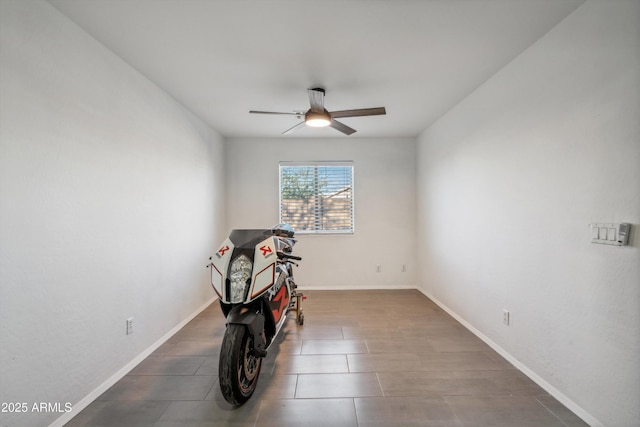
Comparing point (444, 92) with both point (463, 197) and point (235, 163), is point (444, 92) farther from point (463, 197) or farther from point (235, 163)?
point (235, 163)

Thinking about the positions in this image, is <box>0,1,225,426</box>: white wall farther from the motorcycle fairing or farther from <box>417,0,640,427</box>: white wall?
<box>417,0,640,427</box>: white wall

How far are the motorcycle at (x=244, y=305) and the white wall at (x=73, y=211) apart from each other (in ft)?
2.67

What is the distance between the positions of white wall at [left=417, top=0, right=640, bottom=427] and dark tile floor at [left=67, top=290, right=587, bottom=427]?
0.93ft

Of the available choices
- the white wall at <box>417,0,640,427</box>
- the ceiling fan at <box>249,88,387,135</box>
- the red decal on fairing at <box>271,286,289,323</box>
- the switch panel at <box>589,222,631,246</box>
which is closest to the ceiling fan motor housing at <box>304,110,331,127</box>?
the ceiling fan at <box>249,88,387,135</box>

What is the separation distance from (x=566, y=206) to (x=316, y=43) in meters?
1.99

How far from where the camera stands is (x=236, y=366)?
161 centimetres

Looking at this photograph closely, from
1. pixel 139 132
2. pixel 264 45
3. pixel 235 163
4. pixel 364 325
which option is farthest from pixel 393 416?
pixel 235 163

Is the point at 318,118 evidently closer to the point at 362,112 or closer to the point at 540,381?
the point at 362,112

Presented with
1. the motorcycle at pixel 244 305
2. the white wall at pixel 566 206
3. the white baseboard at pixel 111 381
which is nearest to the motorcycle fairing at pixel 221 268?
the motorcycle at pixel 244 305

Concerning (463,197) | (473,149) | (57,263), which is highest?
(473,149)

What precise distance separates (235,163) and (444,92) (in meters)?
3.14

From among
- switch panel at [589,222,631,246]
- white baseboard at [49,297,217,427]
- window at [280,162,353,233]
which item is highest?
window at [280,162,353,233]

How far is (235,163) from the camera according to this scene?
14.6 ft

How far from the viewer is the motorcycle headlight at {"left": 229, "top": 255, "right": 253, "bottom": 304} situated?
1.81 m
